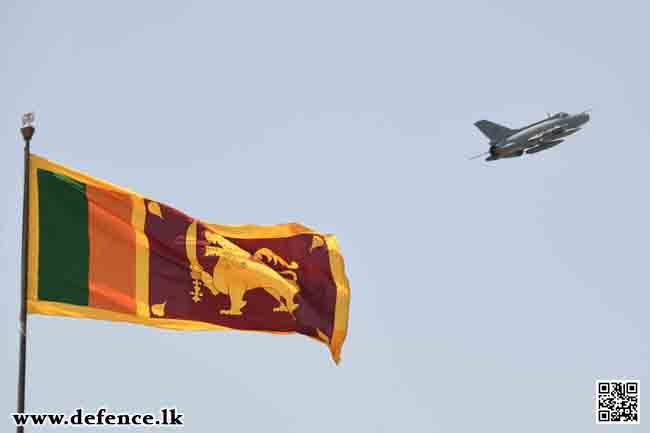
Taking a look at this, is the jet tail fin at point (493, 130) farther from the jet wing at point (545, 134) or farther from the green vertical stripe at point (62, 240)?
the green vertical stripe at point (62, 240)

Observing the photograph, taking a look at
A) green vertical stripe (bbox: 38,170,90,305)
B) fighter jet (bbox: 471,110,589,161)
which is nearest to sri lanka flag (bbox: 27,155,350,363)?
green vertical stripe (bbox: 38,170,90,305)

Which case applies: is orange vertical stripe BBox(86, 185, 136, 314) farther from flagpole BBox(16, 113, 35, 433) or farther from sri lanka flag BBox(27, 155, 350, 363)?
flagpole BBox(16, 113, 35, 433)

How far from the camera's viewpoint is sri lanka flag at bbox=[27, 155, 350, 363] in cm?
3750

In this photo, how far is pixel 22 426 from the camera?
33.8 meters

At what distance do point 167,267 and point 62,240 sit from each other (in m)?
3.78

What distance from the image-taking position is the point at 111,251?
39.3 meters

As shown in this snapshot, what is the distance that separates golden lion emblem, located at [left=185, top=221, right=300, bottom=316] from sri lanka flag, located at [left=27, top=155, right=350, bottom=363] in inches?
1.1

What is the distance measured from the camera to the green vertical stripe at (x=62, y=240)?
37.2m

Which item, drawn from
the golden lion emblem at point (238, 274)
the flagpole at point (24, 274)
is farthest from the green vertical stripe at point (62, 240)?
the golden lion emblem at point (238, 274)

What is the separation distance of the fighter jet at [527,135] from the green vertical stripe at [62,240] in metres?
80.3

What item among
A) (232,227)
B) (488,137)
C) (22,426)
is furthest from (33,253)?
(488,137)

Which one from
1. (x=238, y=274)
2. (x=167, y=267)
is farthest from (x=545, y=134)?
(x=167, y=267)

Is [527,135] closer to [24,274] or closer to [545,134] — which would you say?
[545,134]

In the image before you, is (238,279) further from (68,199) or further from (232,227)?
(68,199)
